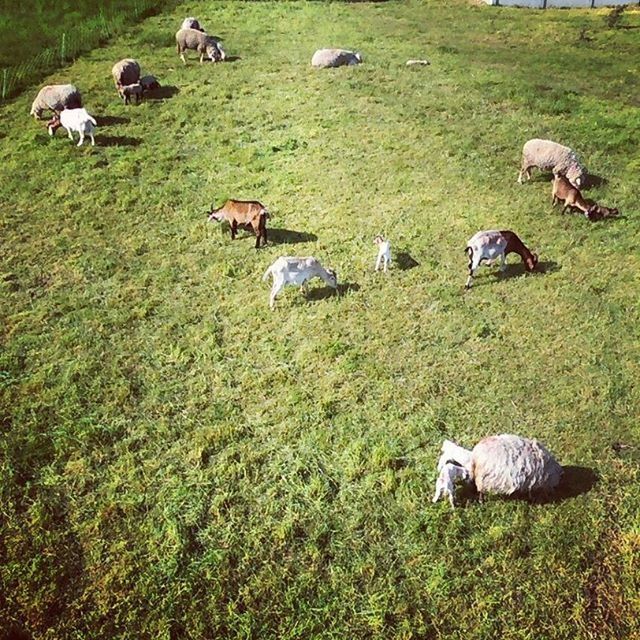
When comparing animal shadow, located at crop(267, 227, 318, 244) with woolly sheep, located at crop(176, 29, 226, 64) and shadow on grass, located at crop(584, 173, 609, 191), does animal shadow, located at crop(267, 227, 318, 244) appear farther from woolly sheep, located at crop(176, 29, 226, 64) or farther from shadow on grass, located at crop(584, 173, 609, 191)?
woolly sheep, located at crop(176, 29, 226, 64)

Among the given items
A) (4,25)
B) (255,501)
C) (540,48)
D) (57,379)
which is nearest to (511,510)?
(255,501)

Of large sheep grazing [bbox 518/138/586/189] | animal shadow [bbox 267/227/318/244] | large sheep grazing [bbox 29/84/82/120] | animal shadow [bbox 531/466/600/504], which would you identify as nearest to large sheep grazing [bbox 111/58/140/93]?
large sheep grazing [bbox 29/84/82/120]

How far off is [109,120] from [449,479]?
17.6m

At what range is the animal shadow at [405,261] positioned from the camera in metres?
14.0

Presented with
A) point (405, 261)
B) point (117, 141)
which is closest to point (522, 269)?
point (405, 261)

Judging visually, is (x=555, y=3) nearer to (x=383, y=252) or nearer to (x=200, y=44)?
(x=200, y=44)

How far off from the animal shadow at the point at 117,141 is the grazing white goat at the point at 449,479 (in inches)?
593

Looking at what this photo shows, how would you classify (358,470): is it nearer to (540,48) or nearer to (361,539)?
(361,539)

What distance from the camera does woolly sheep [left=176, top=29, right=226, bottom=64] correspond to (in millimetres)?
26312

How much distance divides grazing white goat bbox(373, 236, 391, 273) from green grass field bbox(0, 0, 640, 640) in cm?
42

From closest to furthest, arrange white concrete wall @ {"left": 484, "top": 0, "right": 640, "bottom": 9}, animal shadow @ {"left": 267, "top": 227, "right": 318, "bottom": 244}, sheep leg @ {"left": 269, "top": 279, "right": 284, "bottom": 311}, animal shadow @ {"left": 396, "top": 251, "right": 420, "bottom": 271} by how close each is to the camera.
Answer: sheep leg @ {"left": 269, "top": 279, "right": 284, "bottom": 311} < animal shadow @ {"left": 396, "top": 251, "right": 420, "bottom": 271} < animal shadow @ {"left": 267, "top": 227, "right": 318, "bottom": 244} < white concrete wall @ {"left": 484, "top": 0, "right": 640, "bottom": 9}

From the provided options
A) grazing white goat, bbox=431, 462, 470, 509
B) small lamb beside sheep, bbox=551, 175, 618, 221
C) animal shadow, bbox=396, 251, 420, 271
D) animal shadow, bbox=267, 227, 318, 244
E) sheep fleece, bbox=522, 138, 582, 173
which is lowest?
grazing white goat, bbox=431, 462, 470, 509

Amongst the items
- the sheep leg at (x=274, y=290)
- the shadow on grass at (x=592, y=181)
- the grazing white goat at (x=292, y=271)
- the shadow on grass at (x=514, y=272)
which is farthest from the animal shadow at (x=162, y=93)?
the shadow on grass at (x=514, y=272)

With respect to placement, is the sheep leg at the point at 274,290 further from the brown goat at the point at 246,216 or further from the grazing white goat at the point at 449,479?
the grazing white goat at the point at 449,479
